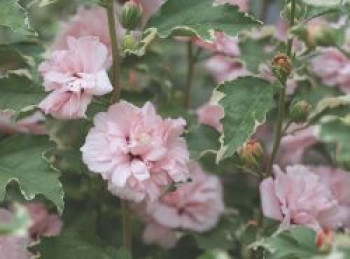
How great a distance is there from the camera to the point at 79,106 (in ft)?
3.74

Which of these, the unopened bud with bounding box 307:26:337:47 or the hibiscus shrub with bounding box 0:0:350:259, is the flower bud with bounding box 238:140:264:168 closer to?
the hibiscus shrub with bounding box 0:0:350:259

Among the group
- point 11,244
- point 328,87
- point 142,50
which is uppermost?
point 142,50

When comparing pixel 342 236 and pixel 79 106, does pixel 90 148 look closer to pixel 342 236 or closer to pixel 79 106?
pixel 79 106

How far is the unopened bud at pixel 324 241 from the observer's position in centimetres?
98

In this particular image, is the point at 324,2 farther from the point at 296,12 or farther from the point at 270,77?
the point at 270,77

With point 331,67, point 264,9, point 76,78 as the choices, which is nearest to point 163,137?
point 76,78

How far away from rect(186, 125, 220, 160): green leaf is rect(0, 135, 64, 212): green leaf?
230 mm

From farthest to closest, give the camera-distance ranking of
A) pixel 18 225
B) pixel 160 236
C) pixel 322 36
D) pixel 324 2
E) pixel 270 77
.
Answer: pixel 160 236 → pixel 270 77 → pixel 324 2 → pixel 322 36 → pixel 18 225

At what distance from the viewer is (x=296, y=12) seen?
1.21 meters

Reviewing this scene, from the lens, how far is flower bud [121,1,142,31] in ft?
3.92

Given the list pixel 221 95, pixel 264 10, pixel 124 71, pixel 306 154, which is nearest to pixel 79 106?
pixel 221 95

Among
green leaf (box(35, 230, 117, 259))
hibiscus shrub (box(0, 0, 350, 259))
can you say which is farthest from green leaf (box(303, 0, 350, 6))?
green leaf (box(35, 230, 117, 259))

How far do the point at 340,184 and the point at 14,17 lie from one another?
588mm

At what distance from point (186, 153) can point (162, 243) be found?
0.35 metres
